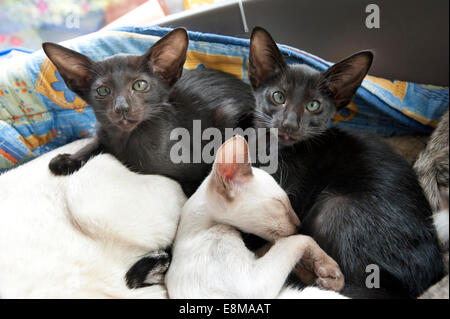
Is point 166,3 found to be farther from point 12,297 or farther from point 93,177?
point 12,297

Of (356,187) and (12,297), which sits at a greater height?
(356,187)

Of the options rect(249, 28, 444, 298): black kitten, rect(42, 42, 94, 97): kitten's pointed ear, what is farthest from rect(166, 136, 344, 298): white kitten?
rect(42, 42, 94, 97): kitten's pointed ear

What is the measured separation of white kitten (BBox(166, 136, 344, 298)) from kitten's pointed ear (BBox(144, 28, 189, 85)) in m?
0.52

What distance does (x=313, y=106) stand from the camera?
145cm

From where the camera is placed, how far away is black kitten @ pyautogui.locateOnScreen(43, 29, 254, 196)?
1.39 m

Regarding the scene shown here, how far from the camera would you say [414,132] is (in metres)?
1.77

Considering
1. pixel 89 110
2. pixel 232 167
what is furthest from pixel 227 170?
pixel 89 110

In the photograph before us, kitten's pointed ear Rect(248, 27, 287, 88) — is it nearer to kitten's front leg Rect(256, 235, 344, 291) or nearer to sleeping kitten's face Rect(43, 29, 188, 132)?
sleeping kitten's face Rect(43, 29, 188, 132)

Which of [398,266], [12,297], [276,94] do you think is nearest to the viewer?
[12,297]

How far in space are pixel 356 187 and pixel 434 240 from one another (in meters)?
0.30

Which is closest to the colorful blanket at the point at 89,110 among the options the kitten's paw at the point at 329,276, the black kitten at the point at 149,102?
the black kitten at the point at 149,102

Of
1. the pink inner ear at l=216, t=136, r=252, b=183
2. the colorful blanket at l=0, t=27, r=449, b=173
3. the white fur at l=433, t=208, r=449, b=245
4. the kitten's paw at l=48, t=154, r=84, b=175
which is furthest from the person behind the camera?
the colorful blanket at l=0, t=27, r=449, b=173

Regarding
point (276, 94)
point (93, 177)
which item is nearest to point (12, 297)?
point (93, 177)

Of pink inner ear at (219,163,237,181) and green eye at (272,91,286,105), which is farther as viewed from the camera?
green eye at (272,91,286,105)
